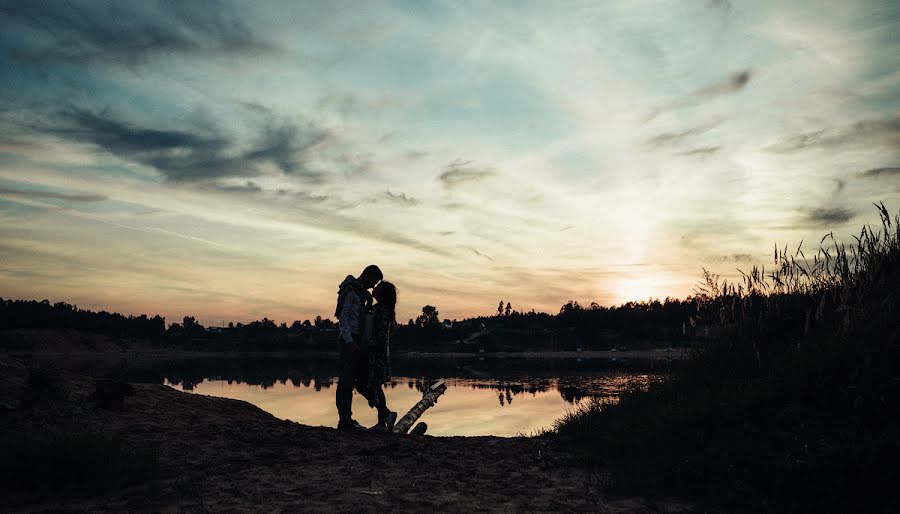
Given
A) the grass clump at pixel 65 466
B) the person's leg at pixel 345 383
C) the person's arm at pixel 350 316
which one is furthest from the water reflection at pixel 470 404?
the grass clump at pixel 65 466

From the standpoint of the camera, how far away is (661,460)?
18.1 ft

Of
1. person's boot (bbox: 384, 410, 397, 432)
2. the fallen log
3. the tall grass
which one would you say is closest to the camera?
the tall grass

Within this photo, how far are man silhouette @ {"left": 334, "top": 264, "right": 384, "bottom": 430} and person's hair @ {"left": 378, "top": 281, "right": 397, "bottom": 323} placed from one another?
0.41 metres

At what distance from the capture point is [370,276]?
10.0 m

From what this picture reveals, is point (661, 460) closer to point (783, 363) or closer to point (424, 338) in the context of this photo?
point (783, 363)

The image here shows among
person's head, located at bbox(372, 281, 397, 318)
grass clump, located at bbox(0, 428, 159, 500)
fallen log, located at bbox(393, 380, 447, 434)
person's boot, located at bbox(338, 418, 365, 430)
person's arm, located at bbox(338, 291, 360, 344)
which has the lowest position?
fallen log, located at bbox(393, 380, 447, 434)

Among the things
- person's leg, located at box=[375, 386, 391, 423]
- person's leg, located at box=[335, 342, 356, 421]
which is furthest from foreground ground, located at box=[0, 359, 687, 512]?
person's leg, located at box=[375, 386, 391, 423]

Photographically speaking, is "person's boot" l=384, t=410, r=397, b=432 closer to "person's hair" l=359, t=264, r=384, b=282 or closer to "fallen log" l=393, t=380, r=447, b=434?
"fallen log" l=393, t=380, r=447, b=434

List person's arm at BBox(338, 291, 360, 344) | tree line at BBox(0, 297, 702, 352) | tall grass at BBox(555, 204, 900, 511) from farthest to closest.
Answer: tree line at BBox(0, 297, 702, 352)
person's arm at BBox(338, 291, 360, 344)
tall grass at BBox(555, 204, 900, 511)

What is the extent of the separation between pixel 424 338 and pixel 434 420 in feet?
391

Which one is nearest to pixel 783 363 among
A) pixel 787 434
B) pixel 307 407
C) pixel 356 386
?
pixel 787 434

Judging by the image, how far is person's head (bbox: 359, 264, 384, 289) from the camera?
32.8 ft

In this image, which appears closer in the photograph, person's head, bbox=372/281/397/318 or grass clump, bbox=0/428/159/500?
grass clump, bbox=0/428/159/500

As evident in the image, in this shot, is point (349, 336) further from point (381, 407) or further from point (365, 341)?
point (381, 407)
